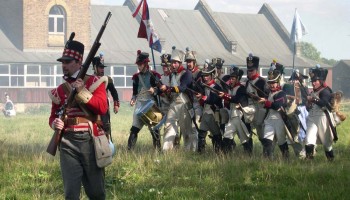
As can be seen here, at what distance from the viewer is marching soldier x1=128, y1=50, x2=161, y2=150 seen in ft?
56.3

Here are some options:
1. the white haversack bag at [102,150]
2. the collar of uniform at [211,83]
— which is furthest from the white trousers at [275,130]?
the white haversack bag at [102,150]

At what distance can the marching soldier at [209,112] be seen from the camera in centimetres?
Answer: 1716

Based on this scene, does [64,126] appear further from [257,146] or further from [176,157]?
[257,146]

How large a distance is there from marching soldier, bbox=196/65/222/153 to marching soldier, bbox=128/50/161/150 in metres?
0.92

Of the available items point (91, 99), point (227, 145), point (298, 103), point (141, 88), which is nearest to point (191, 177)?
point (227, 145)

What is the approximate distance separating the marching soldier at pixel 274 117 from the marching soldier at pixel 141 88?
239 cm

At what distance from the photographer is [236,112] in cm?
1656

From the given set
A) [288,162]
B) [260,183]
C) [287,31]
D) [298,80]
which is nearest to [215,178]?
[260,183]

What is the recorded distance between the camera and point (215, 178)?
12.9 m

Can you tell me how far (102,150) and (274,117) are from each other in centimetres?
723

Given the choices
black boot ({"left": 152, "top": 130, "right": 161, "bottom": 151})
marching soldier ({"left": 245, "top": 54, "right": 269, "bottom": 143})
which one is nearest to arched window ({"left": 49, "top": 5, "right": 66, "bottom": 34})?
black boot ({"left": 152, "top": 130, "right": 161, "bottom": 151})

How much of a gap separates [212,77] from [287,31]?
190ft

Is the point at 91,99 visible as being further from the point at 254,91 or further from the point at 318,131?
the point at 318,131

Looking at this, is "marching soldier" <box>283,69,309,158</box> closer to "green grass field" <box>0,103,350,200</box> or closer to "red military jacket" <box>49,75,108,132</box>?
"green grass field" <box>0,103,350,200</box>
